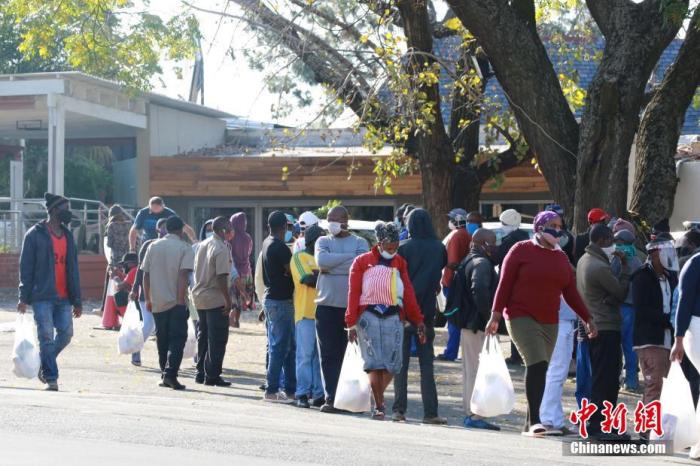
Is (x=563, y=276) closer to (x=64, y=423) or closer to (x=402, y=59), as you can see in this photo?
(x=64, y=423)

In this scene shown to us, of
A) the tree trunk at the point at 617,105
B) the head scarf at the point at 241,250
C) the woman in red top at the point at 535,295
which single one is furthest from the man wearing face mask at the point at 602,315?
the head scarf at the point at 241,250

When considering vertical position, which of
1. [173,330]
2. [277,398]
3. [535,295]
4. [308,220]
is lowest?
[277,398]

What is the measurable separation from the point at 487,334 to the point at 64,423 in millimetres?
3452

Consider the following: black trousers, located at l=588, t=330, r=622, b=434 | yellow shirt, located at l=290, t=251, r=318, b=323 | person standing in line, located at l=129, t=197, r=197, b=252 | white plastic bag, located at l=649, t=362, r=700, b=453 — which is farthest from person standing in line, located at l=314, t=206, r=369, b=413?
person standing in line, located at l=129, t=197, r=197, b=252

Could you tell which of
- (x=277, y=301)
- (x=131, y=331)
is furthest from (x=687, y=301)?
(x=131, y=331)

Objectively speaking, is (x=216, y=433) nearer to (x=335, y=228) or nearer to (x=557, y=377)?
(x=335, y=228)

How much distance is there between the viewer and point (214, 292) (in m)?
13.3

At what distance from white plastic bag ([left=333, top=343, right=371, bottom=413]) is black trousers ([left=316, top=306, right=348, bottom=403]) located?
0.62 m

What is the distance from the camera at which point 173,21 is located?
20688mm

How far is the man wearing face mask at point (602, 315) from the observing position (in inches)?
428

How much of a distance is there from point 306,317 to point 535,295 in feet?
8.57

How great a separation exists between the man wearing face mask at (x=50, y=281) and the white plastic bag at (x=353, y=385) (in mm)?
3332

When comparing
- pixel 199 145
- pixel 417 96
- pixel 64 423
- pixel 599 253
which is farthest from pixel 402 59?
pixel 199 145

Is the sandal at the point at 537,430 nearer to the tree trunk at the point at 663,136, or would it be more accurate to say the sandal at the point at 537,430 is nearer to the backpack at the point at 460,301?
the backpack at the point at 460,301
